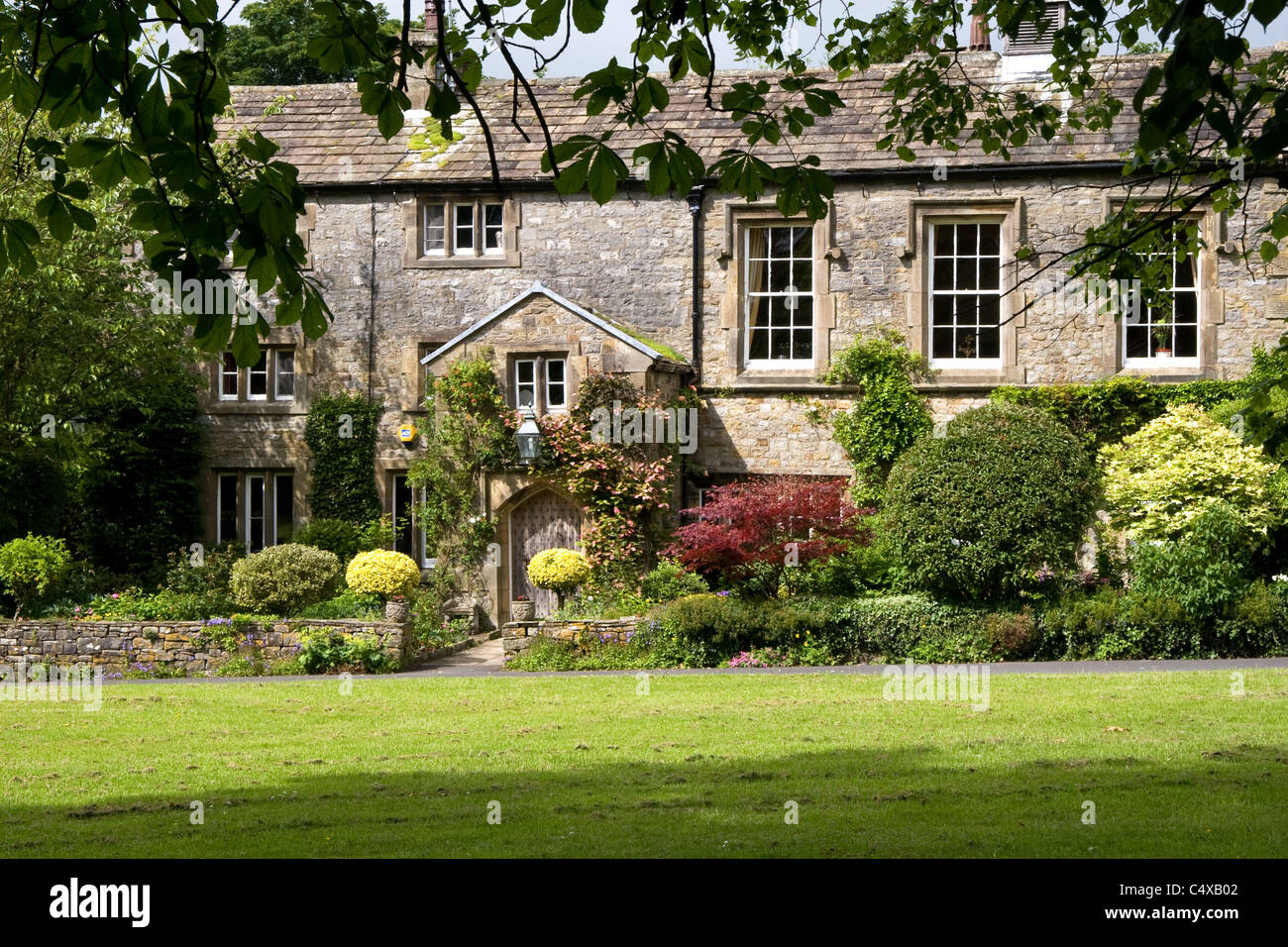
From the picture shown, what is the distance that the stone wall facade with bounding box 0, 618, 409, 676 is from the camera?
16.3 m

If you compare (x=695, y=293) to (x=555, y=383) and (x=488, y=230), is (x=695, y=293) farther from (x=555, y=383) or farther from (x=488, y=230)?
(x=488, y=230)

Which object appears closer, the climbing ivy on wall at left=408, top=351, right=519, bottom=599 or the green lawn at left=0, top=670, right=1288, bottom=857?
the green lawn at left=0, top=670, right=1288, bottom=857

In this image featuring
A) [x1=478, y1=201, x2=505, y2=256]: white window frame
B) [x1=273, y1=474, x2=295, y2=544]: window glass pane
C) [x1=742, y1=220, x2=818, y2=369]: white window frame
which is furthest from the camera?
[x1=273, y1=474, x2=295, y2=544]: window glass pane

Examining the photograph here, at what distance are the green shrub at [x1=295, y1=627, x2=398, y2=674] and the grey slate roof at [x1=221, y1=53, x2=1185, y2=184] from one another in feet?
27.8

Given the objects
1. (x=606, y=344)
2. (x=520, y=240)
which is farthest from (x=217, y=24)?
(x=520, y=240)

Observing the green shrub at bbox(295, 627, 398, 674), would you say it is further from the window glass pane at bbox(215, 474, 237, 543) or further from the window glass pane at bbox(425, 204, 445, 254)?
the window glass pane at bbox(425, 204, 445, 254)

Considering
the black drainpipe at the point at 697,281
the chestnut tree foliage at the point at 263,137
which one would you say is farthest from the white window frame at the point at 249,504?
the chestnut tree foliage at the point at 263,137

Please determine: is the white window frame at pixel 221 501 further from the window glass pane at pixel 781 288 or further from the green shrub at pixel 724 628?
the green shrub at pixel 724 628

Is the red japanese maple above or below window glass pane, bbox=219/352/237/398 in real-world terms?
below

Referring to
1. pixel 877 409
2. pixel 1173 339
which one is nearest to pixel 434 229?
pixel 877 409

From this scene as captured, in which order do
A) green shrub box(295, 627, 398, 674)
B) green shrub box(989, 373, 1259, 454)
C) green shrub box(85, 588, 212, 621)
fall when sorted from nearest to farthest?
green shrub box(295, 627, 398, 674) → green shrub box(85, 588, 212, 621) → green shrub box(989, 373, 1259, 454)

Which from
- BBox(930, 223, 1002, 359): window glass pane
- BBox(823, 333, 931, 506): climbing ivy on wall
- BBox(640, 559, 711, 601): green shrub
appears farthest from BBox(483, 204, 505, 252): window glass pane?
BBox(930, 223, 1002, 359): window glass pane

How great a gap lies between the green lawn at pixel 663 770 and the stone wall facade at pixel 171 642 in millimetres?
2105
